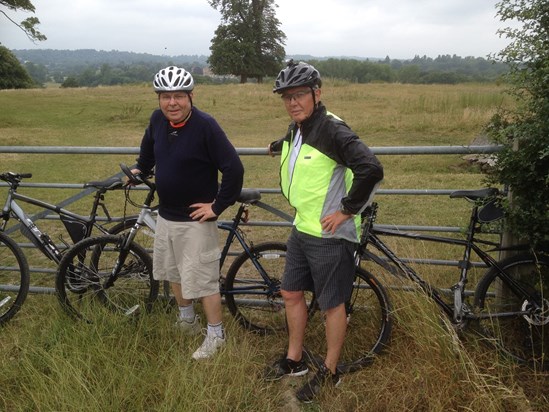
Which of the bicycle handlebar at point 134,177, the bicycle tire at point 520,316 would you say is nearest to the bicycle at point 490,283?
the bicycle tire at point 520,316

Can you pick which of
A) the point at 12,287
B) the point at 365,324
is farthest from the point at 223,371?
the point at 12,287

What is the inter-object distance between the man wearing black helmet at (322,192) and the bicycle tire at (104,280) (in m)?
1.34

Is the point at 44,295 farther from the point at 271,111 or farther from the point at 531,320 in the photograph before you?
the point at 271,111

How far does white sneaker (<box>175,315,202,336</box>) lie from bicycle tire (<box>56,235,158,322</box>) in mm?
404

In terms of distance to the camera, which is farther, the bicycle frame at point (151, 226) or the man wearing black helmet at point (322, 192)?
the bicycle frame at point (151, 226)

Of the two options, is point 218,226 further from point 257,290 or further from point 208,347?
point 208,347

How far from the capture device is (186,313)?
340cm

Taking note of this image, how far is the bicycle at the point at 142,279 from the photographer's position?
138 inches

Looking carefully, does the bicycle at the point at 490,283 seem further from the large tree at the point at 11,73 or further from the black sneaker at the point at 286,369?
the large tree at the point at 11,73

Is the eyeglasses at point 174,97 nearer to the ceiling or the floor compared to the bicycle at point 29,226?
nearer to the ceiling

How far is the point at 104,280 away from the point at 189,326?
2.69 feet

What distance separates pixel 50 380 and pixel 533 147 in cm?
297

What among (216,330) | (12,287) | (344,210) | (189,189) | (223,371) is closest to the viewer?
(344,210)

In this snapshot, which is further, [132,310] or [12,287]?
[12,287]
